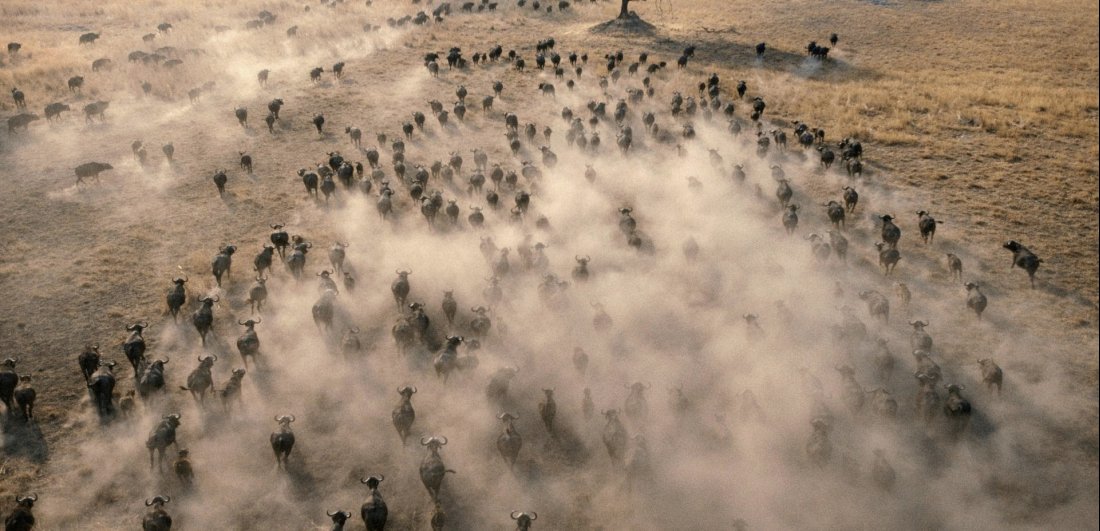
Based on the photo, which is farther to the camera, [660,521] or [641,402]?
[641,402]

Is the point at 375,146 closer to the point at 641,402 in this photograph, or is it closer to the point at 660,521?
the point at 641,402

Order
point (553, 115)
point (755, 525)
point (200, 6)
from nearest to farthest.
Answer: point (755, 525)
point (553, 115)
point (200, 6)

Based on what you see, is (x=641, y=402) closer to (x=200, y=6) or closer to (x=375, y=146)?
(x=375, y=146)

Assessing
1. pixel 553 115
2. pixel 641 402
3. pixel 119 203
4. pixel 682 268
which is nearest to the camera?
pixel 641 402

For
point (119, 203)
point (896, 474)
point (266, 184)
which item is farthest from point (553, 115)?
point (896, 474)

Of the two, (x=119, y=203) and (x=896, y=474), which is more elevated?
(x=119, y=203)

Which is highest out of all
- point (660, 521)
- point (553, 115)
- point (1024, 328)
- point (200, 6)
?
point (200, 6)

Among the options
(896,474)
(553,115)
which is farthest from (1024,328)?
(553,115)
